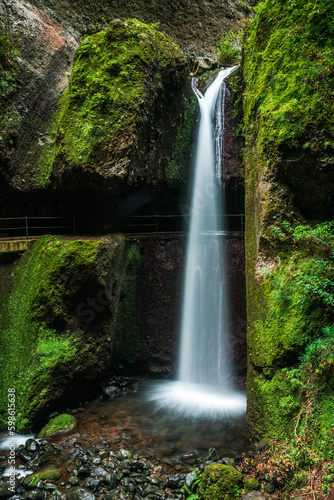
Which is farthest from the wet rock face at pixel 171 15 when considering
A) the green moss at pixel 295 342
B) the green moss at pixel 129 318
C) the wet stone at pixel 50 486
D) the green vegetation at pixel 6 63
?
the wet stone at pixel 50 486

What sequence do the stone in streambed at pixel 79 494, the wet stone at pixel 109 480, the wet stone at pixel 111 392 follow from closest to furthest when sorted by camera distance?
the stone in streambed at pixel 79 494 < the wet stone at pixel 109 480 < the wet stone at pixel 111 392

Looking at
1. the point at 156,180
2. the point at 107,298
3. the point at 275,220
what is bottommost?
the point at 107,298

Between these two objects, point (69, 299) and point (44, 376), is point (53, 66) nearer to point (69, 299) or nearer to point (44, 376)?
point (69, 299)

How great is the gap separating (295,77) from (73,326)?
5884 mm

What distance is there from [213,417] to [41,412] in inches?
127

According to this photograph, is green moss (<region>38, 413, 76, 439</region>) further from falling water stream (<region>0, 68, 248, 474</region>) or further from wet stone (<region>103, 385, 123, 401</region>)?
wet stone (<region>103, 385, 123, 401</region>)

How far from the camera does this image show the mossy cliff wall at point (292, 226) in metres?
4.02

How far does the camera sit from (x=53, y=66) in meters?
8.69

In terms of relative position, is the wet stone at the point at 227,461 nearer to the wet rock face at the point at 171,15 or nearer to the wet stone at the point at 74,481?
the wet stone at the point at 74,481

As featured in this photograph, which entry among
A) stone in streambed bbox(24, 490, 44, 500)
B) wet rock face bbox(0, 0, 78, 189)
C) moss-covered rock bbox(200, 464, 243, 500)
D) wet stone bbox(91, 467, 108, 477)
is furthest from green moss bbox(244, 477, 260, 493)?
wet rock face bbox(0, 0, 78, 189)

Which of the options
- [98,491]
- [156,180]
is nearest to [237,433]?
[98,491]

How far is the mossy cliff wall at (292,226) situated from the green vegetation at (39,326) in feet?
10.9

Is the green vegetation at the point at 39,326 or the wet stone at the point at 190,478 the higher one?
the green vegetation at the point at 39,326

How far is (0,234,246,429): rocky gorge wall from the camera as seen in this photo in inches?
228
